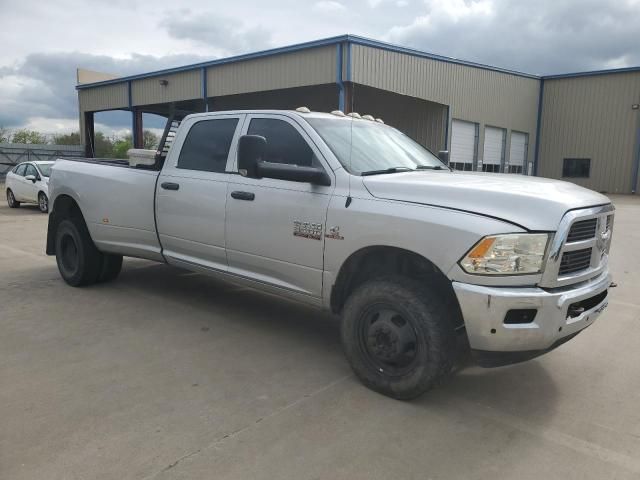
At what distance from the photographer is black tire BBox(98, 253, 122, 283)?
6.28 m

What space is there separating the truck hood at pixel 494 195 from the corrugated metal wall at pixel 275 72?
16.3 metres

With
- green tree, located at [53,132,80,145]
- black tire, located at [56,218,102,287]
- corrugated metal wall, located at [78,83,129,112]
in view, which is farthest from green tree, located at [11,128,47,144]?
black tire, located at [56,218,102,287]

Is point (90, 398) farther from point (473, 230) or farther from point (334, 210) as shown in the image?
point (473, 230)

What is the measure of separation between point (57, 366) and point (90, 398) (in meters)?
0.70

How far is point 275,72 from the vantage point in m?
21.4

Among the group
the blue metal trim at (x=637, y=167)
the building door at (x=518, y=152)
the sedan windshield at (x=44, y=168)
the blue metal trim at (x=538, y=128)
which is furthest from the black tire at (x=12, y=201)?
the blue metal trim at (x=637, y=167)

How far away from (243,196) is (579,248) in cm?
251

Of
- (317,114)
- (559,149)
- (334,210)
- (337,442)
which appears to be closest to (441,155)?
(317,114)

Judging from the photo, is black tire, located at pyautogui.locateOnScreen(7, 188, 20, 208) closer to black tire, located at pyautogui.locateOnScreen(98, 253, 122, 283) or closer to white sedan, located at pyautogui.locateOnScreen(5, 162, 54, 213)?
white sedan, located at pyautogui.locateOnScreen(5, 162, 54, 213)

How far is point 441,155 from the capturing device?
6.00 metres

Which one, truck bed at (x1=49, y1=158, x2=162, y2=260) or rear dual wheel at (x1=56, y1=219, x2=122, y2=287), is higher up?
truck bed at (x1=49, y1=158, x2=162, y2=260)

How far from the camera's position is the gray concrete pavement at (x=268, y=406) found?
277 cm

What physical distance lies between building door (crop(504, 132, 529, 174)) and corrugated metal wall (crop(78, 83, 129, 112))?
21475mm

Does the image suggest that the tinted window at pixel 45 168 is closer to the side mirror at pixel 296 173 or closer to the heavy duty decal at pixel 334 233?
the side mirror at pixel 296 173
